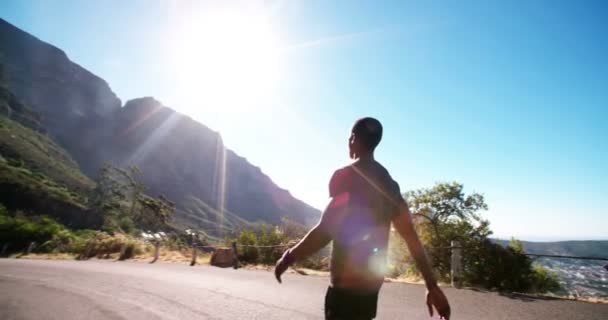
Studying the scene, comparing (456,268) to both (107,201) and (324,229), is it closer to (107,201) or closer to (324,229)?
(324,229)

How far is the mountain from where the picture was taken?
140250 mm

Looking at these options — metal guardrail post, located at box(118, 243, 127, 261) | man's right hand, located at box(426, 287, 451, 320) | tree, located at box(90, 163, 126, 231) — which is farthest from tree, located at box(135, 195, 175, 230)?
man's right hand, located at box(426, 287, 451, 320)

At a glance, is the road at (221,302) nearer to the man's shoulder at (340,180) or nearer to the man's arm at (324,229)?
the man's arm at (324,229)

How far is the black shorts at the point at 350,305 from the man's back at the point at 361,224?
4 cm

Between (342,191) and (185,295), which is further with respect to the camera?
(185,295)

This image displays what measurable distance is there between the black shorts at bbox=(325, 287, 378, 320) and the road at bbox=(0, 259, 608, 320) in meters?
4.09

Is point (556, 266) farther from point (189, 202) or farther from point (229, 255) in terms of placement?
point (189, 202)

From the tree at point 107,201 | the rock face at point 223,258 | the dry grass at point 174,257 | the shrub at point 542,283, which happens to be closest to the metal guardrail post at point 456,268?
the shrub at point 542,283

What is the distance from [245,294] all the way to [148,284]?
3.28m

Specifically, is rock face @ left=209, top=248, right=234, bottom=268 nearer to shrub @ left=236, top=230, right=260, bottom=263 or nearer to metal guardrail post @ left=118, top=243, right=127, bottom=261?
shrub @ left=236, top=230, right=260, bottom=263

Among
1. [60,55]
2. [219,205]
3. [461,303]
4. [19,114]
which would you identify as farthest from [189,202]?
[461,303]

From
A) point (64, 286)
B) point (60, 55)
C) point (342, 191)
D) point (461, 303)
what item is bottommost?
point (64, 286)

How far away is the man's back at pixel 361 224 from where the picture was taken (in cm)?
175

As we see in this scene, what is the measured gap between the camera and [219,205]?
15938 cm
